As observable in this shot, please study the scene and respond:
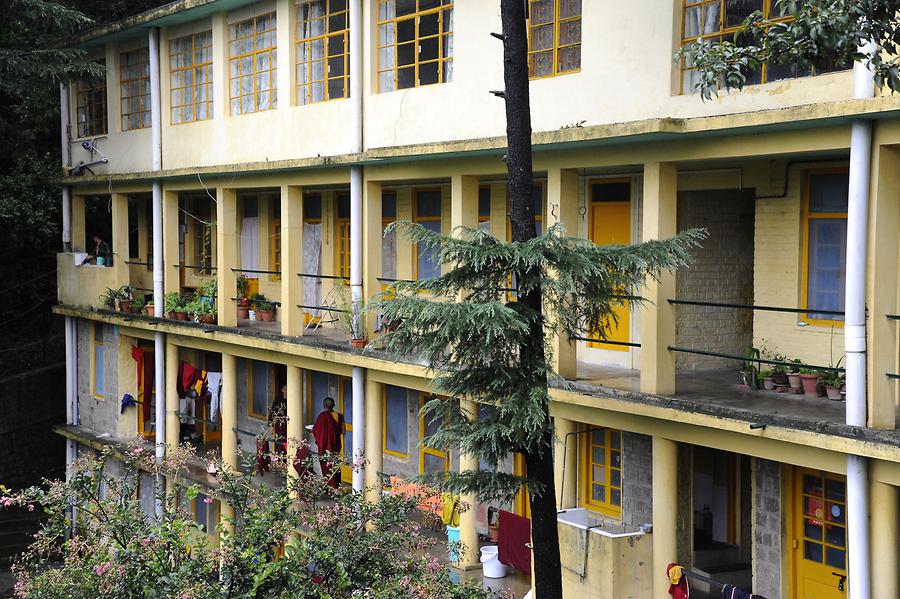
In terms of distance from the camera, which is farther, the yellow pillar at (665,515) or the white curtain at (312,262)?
the white curtain at (312,262)

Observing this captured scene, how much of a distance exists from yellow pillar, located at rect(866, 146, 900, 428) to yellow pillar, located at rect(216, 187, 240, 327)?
11909 mm

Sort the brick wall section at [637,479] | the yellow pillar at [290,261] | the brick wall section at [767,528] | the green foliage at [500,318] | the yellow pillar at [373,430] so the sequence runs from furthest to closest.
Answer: the yellow pillar at [290,261]
the yellow pillar at [373,430]
the brick wall section at [637,479]
the brick wall section at [767,528]
the green foliage at [500,318]

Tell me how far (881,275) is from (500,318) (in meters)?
3.30

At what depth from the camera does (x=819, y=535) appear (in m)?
11.5

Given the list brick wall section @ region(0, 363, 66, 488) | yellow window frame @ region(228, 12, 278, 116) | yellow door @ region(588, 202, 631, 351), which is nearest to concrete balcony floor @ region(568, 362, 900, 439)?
yellow door @ region(588, 202, 631, 351)

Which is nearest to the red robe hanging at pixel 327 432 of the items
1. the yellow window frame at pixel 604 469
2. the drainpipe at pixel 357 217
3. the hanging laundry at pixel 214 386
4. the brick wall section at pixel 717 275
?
the drainpipe at pixel 357 217

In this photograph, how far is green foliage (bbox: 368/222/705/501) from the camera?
9.03 meters

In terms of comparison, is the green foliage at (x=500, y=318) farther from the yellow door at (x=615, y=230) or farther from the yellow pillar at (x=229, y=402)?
the yellow pillar at (x=229, y=402)

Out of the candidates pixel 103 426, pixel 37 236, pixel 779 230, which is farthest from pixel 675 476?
pixel 37 236

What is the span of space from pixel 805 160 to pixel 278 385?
468 inches

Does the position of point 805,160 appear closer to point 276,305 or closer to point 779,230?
point 779,230

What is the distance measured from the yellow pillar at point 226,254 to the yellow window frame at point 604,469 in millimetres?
7413

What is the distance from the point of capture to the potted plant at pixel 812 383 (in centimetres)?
1126

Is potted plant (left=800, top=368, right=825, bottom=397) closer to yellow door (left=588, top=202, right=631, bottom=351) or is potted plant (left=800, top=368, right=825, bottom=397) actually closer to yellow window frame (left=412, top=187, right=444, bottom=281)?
yellow door (left=588, top=202, right=631, bottom=351)
